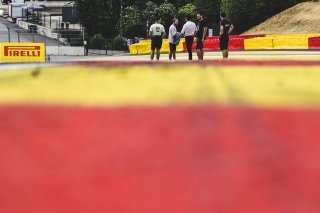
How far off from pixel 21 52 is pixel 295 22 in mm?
24238

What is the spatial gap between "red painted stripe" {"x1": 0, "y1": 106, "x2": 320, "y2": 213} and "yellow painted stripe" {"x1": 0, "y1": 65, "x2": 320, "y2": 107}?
49 cm

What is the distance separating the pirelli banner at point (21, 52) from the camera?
24578 mm

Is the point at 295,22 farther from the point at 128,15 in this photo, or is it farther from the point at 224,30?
the point at 224,30

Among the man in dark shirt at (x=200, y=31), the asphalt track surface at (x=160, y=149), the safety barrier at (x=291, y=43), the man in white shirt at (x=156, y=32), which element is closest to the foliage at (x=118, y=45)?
the safety barrier at (x=291, y=43)

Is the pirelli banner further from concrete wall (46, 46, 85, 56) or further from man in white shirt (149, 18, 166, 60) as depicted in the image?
concrete wall (46, 46, 85, 56)

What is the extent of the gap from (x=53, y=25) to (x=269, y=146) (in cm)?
6017

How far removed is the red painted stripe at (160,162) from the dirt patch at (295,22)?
124 ft

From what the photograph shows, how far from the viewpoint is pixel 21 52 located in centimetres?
2483

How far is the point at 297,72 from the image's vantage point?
17.7ft

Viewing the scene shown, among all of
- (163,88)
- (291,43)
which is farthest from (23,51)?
(163,88)

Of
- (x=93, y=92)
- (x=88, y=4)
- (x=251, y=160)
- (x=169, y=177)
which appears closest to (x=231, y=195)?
(x=169, y=177)

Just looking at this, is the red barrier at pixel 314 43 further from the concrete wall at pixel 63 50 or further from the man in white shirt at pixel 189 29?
the concrete wall at pixel 63 50

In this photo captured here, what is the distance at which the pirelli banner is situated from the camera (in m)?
24.6

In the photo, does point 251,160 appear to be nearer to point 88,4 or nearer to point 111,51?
point 111,51
